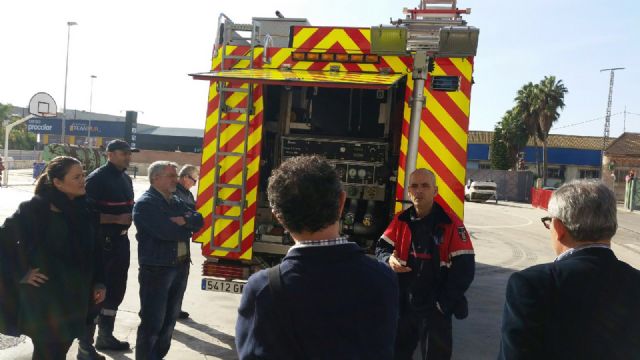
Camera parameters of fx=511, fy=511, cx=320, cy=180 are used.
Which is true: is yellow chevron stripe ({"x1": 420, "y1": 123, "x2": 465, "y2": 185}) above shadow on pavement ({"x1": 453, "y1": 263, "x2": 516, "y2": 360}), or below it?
above

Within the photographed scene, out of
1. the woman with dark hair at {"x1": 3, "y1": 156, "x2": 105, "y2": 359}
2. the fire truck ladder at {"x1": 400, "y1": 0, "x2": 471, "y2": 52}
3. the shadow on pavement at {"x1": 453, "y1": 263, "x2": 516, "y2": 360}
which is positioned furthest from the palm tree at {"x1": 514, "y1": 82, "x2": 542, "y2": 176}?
the woman with dark hair at {"x1": 3, "y1": 156, "x2": 105, "y2": 359}

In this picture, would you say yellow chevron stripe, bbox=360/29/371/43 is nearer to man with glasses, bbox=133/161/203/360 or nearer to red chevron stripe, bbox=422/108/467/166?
red chevron stripe, bbox=422/108/467/166

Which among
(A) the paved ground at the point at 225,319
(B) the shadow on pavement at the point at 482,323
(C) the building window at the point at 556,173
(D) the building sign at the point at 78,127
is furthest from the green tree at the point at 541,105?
(D) the building sign at the point at 78,127

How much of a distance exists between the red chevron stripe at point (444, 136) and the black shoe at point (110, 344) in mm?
3573

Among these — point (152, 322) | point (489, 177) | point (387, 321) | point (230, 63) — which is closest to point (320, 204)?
point (387, 321)

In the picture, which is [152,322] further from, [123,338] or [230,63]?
[230,63]

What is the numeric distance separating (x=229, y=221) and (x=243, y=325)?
3.41m

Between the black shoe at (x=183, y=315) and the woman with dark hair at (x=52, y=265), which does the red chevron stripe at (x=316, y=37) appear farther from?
the black shoe at (x=183, y=315)

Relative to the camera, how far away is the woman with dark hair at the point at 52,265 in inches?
128

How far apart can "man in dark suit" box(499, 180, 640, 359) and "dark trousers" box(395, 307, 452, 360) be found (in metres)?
1.82

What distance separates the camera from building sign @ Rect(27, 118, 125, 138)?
67625mm

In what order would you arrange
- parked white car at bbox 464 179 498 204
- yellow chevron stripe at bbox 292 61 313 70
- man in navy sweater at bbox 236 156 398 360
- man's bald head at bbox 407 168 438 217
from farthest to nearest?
parked white car at bbox 464 179 498 204 < yellow chevron stripe at bbox 292 61 313 70 < man's bald head at bbox 407 168 438 217 < man in navy sweater at bbox 236 156 398 360

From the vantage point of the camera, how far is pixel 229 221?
509 centimetres

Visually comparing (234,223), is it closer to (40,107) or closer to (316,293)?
(316,293)
